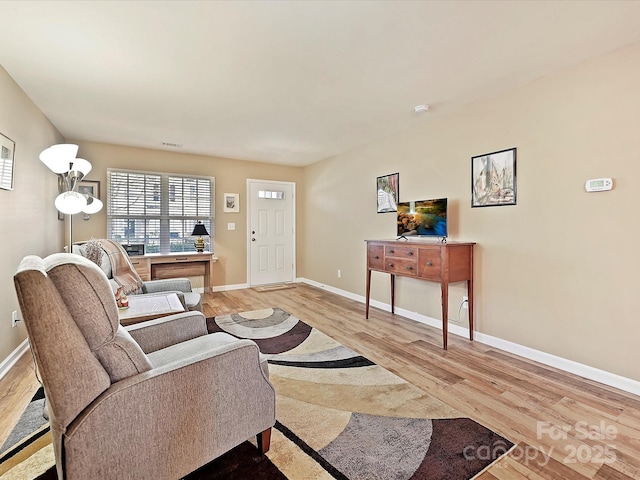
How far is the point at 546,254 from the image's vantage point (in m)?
2.62

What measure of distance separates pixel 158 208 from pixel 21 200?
2179 mm

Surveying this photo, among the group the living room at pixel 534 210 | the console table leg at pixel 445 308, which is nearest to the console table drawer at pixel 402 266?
the console table leg at pixel 445 308

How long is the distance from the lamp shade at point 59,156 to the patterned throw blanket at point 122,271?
2.50 feet

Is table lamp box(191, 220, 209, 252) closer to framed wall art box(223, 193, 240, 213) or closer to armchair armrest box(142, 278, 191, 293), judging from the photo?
framed wall art box(223, 193, 240, 213)

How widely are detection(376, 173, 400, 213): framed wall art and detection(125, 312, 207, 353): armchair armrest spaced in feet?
9.49

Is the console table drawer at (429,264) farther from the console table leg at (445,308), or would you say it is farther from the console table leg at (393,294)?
the console table leg at (393,294)

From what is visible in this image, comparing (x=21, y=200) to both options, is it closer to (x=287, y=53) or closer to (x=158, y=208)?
(x=158, y=208)

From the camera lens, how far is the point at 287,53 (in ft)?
7.29

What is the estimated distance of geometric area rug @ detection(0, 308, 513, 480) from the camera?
1441 mm

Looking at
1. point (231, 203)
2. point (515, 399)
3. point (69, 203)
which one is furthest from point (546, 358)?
point (231, 203)

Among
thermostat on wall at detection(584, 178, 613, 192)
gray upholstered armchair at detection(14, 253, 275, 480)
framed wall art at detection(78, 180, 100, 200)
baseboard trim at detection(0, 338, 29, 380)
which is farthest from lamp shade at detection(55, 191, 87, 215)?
thermostat on wall at detection(584, 178, 613, 192)

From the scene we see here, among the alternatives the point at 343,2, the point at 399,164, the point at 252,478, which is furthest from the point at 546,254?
the point at 252,478

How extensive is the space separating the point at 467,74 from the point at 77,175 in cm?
363

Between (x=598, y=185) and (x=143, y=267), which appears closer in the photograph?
(x=598, y=185)
